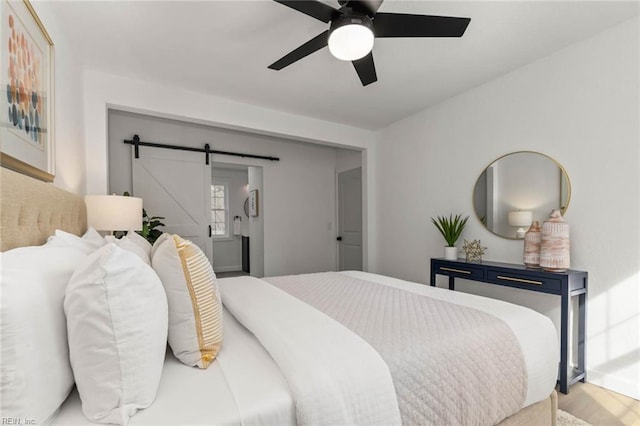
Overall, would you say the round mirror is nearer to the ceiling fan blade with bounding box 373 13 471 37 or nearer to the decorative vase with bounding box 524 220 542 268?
the decorative vase with bounding box 524 220 542 268

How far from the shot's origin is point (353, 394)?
899mm

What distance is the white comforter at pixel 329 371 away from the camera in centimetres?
85

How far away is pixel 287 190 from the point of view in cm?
496

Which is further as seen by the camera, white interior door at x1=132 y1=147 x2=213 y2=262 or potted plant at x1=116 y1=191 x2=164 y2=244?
white interior door at x1=132 y1=147 x2=213 y2=262

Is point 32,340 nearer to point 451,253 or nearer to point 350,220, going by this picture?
point 451,253

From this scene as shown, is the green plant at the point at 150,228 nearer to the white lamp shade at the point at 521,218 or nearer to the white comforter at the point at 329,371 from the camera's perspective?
the white comforter at the point at 329,371

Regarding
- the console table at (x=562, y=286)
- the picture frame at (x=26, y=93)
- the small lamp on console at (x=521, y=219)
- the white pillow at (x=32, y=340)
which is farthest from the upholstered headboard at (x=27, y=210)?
the small lamp on console at (x=521, y=219)

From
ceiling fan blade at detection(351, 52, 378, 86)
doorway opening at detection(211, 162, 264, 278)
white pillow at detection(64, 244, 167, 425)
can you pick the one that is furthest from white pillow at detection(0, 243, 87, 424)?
doorway opening at detection(211, 162, 264, 278)

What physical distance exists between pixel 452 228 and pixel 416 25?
2086mm

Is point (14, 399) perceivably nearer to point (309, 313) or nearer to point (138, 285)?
point (138, 285)

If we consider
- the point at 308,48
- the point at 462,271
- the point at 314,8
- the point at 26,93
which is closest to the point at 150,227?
the point at 26,93

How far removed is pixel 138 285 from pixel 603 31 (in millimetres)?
3311

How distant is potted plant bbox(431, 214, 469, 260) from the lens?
3.13m

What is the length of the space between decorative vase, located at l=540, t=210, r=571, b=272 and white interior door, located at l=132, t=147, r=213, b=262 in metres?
3.77
